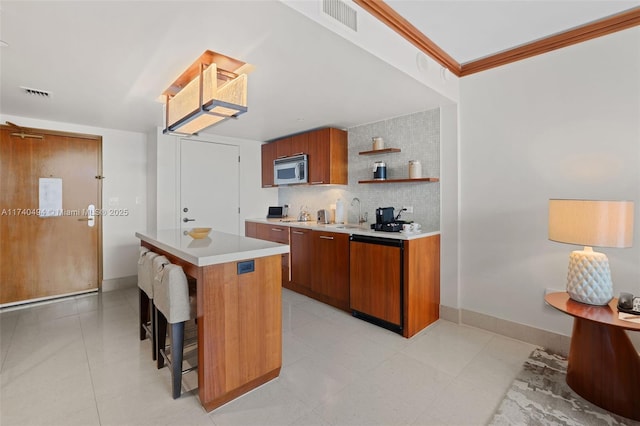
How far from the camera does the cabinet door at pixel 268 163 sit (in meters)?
4.79

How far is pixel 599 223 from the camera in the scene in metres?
1.76

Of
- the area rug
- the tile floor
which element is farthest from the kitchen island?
the area rug

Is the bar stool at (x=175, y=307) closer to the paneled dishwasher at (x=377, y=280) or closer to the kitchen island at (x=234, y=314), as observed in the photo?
the kitchen island at (x=234, y=314)

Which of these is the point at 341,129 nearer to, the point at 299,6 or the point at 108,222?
the point at 299,6

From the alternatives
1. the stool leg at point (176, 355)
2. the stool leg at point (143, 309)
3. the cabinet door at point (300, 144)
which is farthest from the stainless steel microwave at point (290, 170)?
the stool leg at point (176, 355)

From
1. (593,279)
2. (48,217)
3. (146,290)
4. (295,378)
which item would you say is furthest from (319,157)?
(48,217)

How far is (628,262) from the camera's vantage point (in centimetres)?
210

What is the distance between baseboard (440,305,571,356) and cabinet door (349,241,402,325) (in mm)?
700

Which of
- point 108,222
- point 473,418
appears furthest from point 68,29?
point 473,418

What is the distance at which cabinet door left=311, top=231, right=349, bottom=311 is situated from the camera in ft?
10.5

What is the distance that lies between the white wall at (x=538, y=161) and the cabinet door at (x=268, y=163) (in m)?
2.88

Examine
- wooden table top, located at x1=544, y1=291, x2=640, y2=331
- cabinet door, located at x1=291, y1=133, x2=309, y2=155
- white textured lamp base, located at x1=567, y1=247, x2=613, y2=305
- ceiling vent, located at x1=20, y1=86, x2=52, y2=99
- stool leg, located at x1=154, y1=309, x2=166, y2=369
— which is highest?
ceiling vent, located at x1=20, y1=86, x2=52, y2=99

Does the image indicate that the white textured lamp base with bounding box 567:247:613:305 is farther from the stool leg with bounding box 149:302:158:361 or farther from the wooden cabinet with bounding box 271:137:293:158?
the wooden cabinet with bounding box 271:137:293:158

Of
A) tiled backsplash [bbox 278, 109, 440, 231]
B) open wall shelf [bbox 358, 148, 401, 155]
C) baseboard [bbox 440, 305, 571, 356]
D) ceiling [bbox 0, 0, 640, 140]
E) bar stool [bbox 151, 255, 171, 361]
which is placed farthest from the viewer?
open wall shelf [bbox 358, 148, 401, 155]
